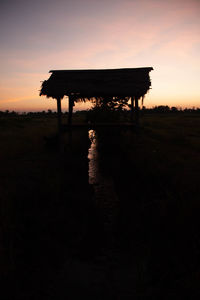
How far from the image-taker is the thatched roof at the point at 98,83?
9104mm

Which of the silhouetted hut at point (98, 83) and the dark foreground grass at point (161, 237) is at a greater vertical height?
the silhouetted hut at point (98, 83)

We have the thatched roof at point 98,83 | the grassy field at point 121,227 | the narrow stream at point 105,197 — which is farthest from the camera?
the thatched roof at point 98,83

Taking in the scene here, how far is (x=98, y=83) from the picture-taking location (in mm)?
9773

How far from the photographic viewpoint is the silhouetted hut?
9.11 m

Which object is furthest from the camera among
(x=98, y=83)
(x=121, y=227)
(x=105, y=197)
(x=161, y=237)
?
(x=98, y=83)

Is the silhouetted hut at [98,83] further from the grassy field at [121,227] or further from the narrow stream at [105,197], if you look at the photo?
the grassy field at [121,227]

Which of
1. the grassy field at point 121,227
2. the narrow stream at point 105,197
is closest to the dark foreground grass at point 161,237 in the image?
the grassy field at point 121,227

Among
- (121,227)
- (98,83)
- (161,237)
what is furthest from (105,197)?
(98,83)

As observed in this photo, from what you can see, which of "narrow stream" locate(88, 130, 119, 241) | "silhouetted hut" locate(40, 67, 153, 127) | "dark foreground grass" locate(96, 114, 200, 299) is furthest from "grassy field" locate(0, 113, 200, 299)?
"silhouetted hut" locate(40, 67, 153, 127)

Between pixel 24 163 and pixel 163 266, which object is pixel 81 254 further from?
pixel 24 163

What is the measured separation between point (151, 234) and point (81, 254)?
1.27 meters

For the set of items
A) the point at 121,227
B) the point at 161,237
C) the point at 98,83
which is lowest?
the point at 121,227

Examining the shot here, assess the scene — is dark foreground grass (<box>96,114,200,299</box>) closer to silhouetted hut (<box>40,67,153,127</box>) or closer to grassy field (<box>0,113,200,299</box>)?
grassy field (<box>0,113,200,299</box>)

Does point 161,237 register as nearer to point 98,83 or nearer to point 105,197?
point 105,197
